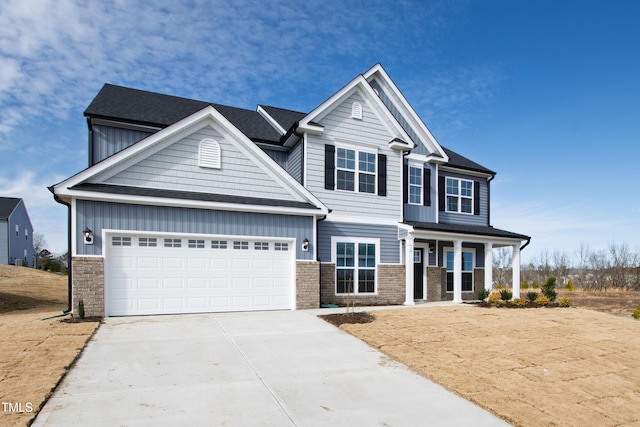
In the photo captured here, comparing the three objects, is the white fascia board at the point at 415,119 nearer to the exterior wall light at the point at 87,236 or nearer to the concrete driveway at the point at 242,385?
Result: the concrete driveway at the point at 242,385

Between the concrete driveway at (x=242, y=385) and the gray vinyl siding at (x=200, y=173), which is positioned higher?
the gray vinyl siding at (x=200, y=173)

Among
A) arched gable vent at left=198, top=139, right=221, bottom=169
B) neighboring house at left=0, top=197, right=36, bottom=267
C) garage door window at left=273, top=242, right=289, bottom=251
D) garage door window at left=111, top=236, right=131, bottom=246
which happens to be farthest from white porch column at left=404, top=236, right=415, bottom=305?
neighboring house at left=0, top=197, right=36, bottom=267

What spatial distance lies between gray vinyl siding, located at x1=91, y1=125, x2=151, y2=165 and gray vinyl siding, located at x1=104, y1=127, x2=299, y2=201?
2629 mm

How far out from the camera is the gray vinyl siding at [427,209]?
16625 mm

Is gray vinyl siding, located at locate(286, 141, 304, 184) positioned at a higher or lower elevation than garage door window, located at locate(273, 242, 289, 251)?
higher

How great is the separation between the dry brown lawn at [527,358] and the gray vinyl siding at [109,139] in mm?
9867

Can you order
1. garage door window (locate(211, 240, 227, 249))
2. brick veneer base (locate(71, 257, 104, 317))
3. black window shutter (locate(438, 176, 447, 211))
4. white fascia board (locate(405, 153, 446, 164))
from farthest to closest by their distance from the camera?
black window shutter (locate(438, 176, 447, 211)) < white fascia board (locate(405, 153, 446, 164)) < garage door window (locate(211, 240, 227, 249)) < brick veneer base (locate(71, 257, 104, 317))

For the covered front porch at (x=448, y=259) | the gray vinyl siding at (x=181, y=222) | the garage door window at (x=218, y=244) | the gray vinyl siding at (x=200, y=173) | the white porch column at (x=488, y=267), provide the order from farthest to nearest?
the white porch column at (x=488, y=267) → the covered front porch at (x=448, y=259) → the garage door window at (x=218, y=244) → the gray vinyl siding at (x=200, y=173) → the gray vinyl siding at (x=181, y=222)

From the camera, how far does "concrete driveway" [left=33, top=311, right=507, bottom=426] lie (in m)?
4.70

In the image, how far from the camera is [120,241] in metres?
10.8

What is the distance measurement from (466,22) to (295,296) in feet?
39.9

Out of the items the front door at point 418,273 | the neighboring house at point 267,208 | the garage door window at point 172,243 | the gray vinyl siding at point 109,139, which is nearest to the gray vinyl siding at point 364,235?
the neighboring house at point 267,208

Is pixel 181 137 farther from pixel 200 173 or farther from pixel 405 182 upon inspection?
pixel 405 182

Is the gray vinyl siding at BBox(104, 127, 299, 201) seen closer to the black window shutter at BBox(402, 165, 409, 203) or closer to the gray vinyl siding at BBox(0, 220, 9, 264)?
the black window shutter at BBox(402, 165, 409, 203)
